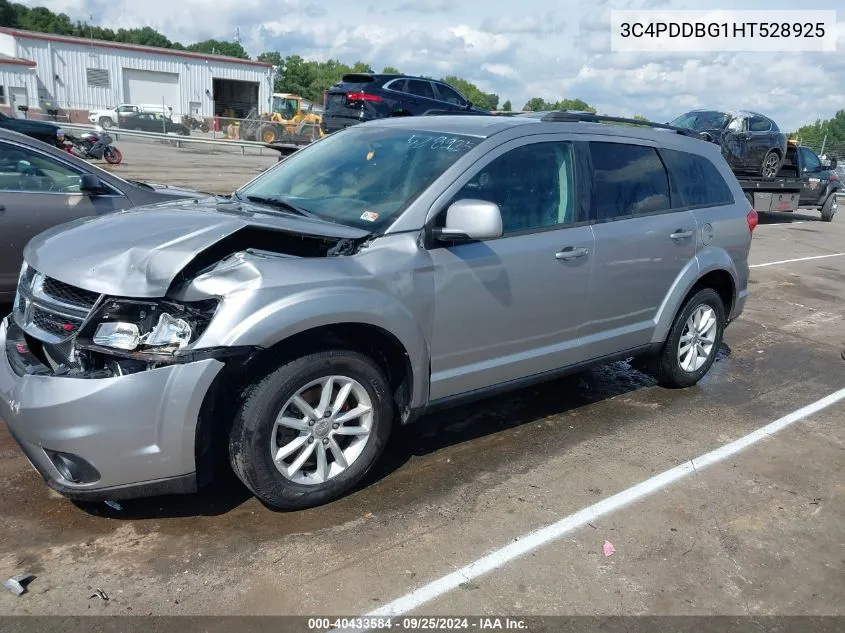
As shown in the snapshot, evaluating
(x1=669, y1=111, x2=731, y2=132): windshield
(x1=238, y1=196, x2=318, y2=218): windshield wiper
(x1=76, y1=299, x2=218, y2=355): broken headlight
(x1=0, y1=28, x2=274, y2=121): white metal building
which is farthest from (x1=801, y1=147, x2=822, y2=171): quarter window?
(x1=0, y1=28, x2=274, y2=121): white metal building

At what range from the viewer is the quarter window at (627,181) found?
4.47 meters

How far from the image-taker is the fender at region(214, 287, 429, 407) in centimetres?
301

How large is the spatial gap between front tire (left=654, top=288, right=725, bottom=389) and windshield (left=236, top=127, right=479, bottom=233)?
2.19 metres

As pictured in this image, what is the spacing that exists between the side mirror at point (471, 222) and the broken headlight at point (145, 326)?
1.20 m

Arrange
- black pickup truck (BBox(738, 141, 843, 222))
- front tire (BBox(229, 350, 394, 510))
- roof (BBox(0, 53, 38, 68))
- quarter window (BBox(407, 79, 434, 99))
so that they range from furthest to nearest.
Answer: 1. roof (BBox(0, 53, 38, 68))
2. quarter window (BBox(407, 79, 434, 99))
3. black pickup truck (BBox(738, 141, 843, 222))
4. front tire (BBox(229, 350, 394, 510))

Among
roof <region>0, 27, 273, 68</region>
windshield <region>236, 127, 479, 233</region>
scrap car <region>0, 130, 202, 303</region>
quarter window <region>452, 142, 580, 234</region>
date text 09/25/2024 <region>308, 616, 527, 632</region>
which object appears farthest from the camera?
roof <region>0, 27, 273, 68</region>

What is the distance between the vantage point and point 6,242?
18.0ft

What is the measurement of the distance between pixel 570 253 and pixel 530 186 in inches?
17.6

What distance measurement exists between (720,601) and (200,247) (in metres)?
2.61

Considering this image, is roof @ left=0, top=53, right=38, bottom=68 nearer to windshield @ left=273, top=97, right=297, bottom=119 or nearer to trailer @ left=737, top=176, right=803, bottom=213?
windshield @ left=273, top=97, right=297, bottom=119

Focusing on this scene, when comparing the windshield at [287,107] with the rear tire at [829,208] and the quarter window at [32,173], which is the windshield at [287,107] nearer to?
the rear tire at [829,208]

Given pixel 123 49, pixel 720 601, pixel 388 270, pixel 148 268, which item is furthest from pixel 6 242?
pixel 123 49

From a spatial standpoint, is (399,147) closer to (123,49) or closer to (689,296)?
(689,296)

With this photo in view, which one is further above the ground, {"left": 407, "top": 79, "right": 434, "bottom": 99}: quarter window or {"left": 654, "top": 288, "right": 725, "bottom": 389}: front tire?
{"left": 407, "top": 79, "right": 434, "bottom": 99}: quarter window
